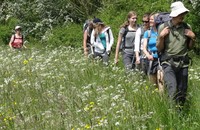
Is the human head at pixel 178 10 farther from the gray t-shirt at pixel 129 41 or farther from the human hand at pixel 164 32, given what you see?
the gray t-shirt at pixel 129 41

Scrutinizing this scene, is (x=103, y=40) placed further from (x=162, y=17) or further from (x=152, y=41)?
(x=162, y=17)

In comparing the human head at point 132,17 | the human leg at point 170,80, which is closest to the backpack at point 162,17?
the human leg at point 170,80

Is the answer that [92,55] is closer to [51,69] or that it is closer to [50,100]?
[51,69]

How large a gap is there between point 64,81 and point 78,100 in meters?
2.38

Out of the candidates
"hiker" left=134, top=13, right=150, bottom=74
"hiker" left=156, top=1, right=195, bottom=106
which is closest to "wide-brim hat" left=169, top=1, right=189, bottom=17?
"hiker" left=156, top=1, right=195, bottom=106

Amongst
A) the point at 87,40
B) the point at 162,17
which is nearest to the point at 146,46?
the point at 162,17

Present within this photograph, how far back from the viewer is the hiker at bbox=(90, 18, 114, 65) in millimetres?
11359

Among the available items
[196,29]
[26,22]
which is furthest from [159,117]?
[26,22]

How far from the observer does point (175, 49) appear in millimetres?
7402

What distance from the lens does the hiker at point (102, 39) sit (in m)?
11.4

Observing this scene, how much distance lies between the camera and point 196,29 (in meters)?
15.8

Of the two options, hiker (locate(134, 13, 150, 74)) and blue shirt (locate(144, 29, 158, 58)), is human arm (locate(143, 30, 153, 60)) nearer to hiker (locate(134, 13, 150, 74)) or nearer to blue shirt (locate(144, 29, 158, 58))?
blue shirt (locate(144, 29, 158, 58))

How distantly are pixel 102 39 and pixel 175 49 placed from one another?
4193mm

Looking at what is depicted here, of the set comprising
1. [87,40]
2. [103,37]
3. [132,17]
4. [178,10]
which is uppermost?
[178,10]
